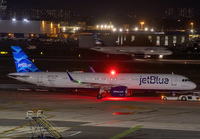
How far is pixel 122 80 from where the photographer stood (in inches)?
2010

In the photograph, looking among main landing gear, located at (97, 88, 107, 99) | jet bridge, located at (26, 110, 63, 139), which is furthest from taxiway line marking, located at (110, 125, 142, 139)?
main landing gear, located at (97, 88, 107, 99)

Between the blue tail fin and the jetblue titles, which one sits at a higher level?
the blue tail fin

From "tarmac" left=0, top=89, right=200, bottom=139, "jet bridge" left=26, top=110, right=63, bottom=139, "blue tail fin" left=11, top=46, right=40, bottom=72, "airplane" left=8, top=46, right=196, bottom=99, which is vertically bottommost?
"tarmac" left=0, top=89, right=200, bottom=139

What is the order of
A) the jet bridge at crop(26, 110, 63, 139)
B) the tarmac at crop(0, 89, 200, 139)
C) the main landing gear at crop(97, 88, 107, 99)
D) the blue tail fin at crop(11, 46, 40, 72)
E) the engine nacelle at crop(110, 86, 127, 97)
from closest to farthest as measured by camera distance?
the jet bridge at crop(26, 110, 63, 139) < the tarmac at crop(0, 89, 200, 139) < the engine nacelle at crop(110, 86, 127, 97) < the main landing gear at crop(97, 88, 107, 99) < the blue tail fin at crop(11, 46, 40, 72)

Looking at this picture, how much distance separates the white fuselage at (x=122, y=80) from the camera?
5056 cm

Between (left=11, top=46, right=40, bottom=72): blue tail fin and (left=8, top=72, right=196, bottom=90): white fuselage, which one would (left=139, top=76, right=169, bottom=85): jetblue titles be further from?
(left=11, top=46, right=40, bottom=72): blue tail fin

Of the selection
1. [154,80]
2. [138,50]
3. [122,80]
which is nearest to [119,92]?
[122,80]

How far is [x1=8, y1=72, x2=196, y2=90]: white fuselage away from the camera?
50562 millimetres

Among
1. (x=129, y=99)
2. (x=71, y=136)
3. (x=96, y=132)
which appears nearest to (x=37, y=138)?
(x=71, y=136)

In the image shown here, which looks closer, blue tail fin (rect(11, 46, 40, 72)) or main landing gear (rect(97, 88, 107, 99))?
main landing gear (rect(97, 88, 107, 99))

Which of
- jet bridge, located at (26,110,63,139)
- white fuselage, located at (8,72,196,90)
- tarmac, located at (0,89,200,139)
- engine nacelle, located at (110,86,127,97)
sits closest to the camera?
jet bridge, located at (26,110,63,139)

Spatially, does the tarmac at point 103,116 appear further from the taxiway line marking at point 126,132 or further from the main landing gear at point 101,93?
the main landing gear at point 101,93

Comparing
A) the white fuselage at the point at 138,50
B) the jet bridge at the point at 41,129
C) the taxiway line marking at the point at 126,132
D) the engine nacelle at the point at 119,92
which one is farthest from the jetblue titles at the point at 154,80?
the white fuselage at the point at 138,50

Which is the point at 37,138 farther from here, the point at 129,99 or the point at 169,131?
the point at 129,99
